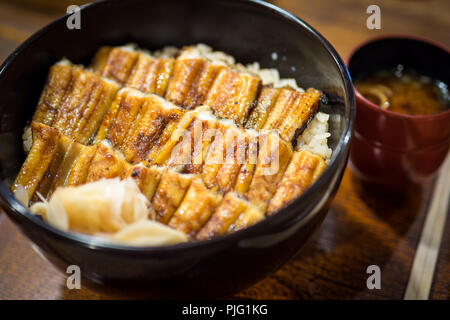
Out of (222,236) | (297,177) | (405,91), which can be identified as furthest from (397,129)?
(222,236)

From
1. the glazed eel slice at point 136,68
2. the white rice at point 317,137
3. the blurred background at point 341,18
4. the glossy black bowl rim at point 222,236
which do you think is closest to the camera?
the glossy black bowl rim at point 222,236

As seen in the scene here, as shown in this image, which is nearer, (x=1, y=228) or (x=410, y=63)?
(x=1, y=228)

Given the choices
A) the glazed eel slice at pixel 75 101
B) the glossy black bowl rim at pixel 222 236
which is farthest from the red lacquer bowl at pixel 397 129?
the glazed eel slice at pixel 75 101

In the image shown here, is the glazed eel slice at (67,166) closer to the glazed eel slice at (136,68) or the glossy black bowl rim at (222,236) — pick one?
the glossy black bowl rim at (222,236)
